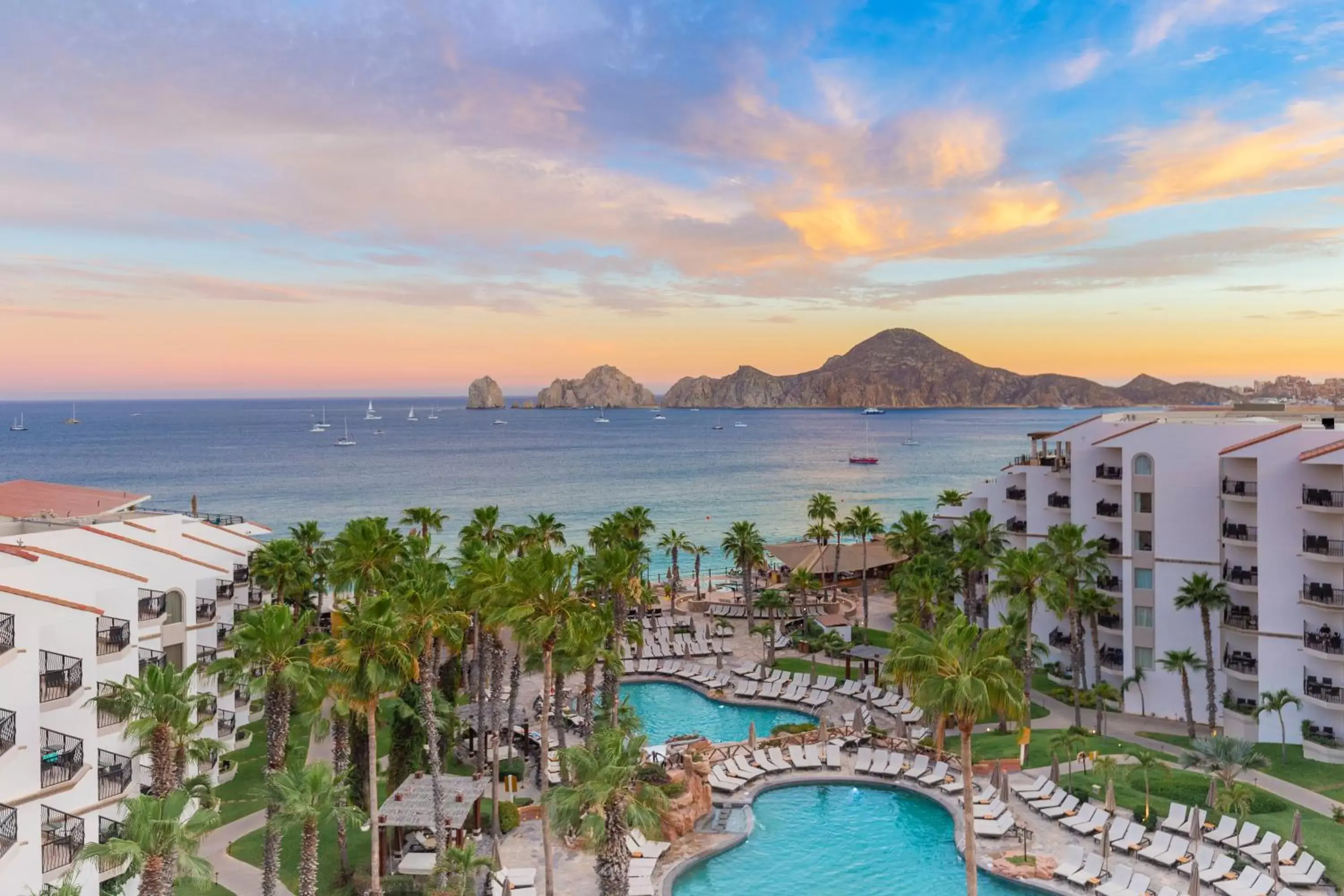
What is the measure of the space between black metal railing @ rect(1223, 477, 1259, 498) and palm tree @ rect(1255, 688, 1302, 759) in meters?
7.64

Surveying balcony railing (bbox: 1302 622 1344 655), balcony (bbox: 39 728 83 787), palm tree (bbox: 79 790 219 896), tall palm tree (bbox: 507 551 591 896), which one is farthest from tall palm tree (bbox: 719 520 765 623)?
palm tree (bbox: 79 790 219 896)

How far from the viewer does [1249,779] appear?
→ 30.5 meters

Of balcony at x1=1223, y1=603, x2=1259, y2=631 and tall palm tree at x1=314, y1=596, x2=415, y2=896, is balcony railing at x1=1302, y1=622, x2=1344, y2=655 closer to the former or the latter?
balcony at x1=1223, y1=603, x2=1259, y2=631

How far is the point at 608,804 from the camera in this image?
65.8 feet

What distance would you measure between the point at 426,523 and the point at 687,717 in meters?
16.5

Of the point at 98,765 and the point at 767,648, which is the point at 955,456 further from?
the point at 98,765

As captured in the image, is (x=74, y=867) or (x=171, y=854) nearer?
(x=171, y=854)

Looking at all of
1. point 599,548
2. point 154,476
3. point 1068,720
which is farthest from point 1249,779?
point 154,476

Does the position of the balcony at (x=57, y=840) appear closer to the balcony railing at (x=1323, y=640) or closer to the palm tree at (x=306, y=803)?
the palm tree at (x=306, y=803)

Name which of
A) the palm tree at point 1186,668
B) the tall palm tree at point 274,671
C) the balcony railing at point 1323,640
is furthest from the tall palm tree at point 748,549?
the tall palm tree at point 274,671

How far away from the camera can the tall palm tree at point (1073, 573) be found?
1439 inches

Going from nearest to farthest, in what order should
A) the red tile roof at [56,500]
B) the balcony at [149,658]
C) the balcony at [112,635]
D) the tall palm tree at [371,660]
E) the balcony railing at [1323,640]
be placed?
the tall palm tree at [371,660] → the balcony at [112,635] → the balcony at [149,658] → the balcony railing at [1323,640] → the red tile roof at [56,500]

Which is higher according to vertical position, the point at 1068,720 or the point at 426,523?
the point at 426,523

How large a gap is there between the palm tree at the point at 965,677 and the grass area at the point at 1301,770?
14942 mm
